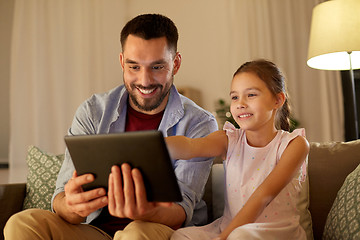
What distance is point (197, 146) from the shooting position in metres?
1.43

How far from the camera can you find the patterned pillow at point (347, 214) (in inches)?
50.0

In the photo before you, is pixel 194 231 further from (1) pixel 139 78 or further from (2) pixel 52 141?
(2) pixel 52 141

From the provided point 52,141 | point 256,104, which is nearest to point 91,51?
point 52,141

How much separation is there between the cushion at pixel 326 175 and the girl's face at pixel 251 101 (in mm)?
365

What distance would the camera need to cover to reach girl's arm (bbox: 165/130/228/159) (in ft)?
4.54

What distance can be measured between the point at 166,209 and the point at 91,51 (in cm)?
280

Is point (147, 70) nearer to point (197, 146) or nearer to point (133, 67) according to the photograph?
point (133, 67)

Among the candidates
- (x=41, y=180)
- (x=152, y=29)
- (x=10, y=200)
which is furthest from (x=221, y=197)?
(x=10, y=200)

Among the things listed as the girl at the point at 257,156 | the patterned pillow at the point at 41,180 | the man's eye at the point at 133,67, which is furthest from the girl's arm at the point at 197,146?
the patterned pillow at the point at 41,180

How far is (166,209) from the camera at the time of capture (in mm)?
1295

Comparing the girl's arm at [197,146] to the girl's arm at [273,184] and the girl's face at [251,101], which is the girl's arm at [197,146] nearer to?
the girl's face at [251,101]

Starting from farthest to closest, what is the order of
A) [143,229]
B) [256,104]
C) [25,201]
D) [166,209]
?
[25,201] < [256,104] < [166,209] < [143,229]

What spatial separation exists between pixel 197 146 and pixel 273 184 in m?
0.29

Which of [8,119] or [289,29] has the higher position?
[289,29]
